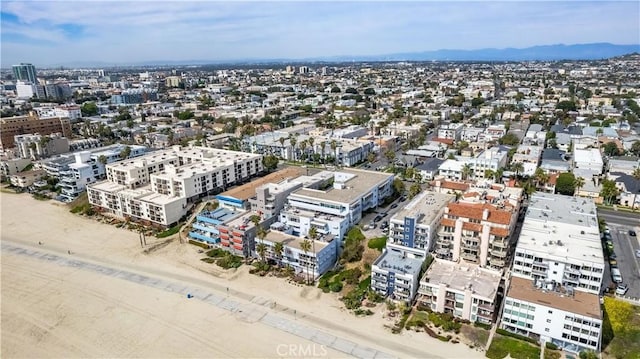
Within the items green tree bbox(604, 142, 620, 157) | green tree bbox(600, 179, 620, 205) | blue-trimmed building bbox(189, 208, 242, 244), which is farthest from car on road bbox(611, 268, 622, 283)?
green tree bbox(604, 142, 620, 157)

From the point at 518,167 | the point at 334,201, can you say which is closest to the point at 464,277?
the point at 334,201

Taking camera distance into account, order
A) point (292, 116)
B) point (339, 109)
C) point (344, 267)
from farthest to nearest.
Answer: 1. point (339, 109)
2. point (292, 116)
3. point (344, 267)

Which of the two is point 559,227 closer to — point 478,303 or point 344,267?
point 478,303

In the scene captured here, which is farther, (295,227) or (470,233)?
(295,227)

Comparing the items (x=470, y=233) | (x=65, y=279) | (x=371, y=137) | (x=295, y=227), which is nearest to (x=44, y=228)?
(x=65, y=279)

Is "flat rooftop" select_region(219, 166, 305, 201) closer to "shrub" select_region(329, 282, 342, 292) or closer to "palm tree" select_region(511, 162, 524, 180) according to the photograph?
"shrub" select_region(329, 282, 342, 292)

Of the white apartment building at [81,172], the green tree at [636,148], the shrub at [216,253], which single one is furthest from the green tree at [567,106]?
the white apartment building at [81,172]
